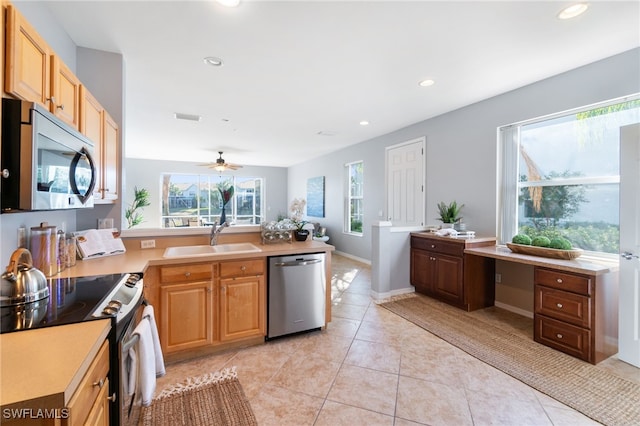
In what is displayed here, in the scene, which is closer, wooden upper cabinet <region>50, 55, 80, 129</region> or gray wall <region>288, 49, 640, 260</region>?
wooden upper cabinet <region>50, 55, 80, 129</region>

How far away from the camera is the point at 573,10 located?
1.89 metres

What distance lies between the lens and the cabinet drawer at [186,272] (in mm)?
2113

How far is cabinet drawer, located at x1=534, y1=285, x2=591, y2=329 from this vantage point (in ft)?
7.34

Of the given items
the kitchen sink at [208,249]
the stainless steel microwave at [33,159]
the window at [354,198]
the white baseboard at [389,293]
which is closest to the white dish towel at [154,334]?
the stainless steel microwave at [33,159]

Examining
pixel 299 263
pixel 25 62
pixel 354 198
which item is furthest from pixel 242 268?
pixel 354 198

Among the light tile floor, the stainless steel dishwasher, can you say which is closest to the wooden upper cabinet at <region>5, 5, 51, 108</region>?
the stainless steel dishwasher

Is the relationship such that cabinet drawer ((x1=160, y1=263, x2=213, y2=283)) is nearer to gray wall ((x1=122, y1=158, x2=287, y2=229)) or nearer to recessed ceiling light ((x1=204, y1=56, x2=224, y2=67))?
recessed ceiling light ((x1=204, y1=56, x2=224, y2=67))

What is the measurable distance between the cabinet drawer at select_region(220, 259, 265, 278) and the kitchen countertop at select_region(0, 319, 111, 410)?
1.22 m

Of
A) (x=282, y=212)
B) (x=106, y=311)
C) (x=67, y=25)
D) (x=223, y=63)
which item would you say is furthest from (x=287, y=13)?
(x=282, y=212)

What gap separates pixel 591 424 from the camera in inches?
64.0

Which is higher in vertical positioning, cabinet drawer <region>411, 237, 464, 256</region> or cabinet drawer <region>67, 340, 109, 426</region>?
cabinet drawer <region>411, 237, 464, 256</region>

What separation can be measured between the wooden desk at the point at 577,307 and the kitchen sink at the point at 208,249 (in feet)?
8.86

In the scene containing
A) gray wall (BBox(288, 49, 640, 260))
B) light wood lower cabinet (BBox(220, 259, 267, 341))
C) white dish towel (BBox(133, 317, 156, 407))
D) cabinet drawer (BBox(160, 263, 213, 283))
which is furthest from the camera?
gray wall (BBox(288, 49, 640, 260))

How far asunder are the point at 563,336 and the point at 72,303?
11.6 feet
